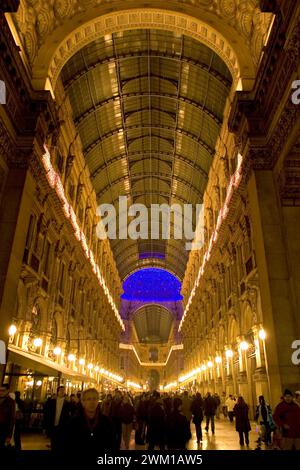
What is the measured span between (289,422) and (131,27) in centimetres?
1983

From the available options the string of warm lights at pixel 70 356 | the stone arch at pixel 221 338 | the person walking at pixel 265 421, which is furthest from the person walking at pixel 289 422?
the stone arch at pixel 221 338

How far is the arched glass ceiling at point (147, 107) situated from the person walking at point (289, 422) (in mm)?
19972

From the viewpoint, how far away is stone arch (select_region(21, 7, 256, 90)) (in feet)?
59.3

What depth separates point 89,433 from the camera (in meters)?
3.72

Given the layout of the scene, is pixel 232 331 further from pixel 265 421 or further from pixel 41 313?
pixel 265 421

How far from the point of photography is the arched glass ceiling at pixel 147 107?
23.7m

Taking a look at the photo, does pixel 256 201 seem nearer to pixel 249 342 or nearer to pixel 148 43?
pixel 249 342

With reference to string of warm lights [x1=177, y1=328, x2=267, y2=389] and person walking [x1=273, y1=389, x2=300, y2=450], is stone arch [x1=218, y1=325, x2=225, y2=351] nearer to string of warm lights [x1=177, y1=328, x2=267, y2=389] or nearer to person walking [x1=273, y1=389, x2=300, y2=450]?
string of warm lights [x1=177, y1=328, x2=267, y2=389]

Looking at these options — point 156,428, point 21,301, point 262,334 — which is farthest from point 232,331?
point 156,428

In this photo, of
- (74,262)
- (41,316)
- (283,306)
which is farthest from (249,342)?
(74,262)

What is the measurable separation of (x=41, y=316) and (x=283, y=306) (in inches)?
526

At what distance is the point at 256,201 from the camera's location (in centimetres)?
1497

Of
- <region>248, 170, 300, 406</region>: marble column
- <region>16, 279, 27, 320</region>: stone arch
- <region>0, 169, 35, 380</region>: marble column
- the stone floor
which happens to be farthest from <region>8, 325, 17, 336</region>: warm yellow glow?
<region>248, 170, 300, 406</region>: marble column
